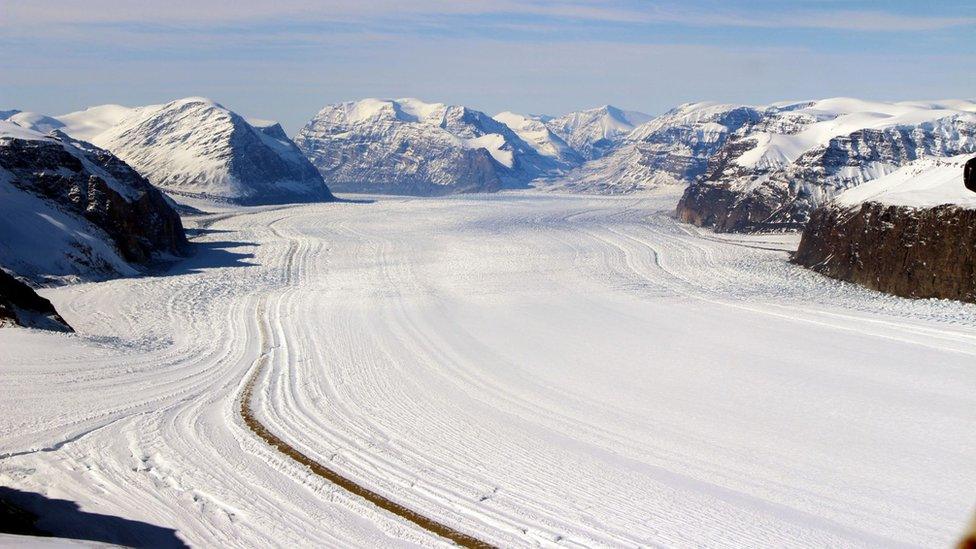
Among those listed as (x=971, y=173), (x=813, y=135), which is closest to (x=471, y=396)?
(x=971, y=173)

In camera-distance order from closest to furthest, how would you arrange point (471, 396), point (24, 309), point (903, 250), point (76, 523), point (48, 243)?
point (76, 523)
point (471, 396)
point (24, 309)
point (48, 243)
point (903, 250)

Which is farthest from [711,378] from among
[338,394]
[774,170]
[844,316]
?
[774,170]

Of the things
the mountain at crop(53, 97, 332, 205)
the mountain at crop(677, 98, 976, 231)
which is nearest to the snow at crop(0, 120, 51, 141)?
the mountain at crop(677, 98, 976, 231)

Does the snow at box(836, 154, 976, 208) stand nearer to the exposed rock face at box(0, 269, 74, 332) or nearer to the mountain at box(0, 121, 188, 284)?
the exposed rock face at box(0, 269, 74, 332)

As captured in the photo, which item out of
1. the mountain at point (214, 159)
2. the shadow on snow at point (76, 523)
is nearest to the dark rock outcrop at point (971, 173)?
the shadow on snow at point (76, 523)

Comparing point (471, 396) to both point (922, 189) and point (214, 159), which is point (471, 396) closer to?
point (922, 189)

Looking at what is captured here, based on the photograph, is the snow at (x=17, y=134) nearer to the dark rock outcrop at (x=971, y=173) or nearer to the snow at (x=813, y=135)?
the dark rock outcrop at (x=971, y=173)

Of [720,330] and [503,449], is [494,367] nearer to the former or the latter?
[503,449]
